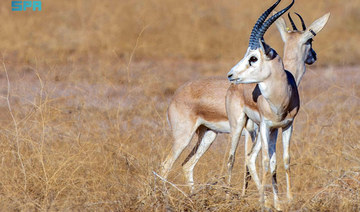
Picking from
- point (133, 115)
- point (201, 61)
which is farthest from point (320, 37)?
point (133, 115)

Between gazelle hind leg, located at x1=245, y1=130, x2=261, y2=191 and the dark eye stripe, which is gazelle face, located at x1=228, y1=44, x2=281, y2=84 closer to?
the dark eye stripe

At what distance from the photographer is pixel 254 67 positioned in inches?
208

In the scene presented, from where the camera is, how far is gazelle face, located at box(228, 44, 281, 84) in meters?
5.26

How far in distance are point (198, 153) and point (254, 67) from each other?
1820 mm

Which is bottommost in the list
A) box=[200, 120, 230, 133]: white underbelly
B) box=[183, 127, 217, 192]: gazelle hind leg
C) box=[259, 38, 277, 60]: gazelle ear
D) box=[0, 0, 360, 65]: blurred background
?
box=[183, 127, 217, 192]: gazelle hind leg

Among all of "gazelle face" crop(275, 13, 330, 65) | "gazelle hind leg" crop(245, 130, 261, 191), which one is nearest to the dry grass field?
"gazelle hind leg" crop(245, 130, 261, 191)

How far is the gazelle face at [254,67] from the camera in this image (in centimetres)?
526

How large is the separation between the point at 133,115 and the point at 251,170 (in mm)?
2997

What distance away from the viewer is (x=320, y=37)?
54.0 ft

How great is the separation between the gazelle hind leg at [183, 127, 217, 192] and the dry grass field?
3.7 inches

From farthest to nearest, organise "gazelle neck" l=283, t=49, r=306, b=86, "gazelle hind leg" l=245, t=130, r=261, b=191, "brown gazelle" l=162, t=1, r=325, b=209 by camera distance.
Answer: "brown gazelle" l=162, t=1, r=325, b=209
"gazelle hind leg" l=245, t=130, r=261, b=191
"gazelle neck" l=283, t=49, r=306, b=86

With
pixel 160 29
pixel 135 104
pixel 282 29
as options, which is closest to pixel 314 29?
pixel 282 29

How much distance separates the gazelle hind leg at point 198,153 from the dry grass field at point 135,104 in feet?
0.31

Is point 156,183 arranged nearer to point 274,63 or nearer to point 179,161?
point 274,63
